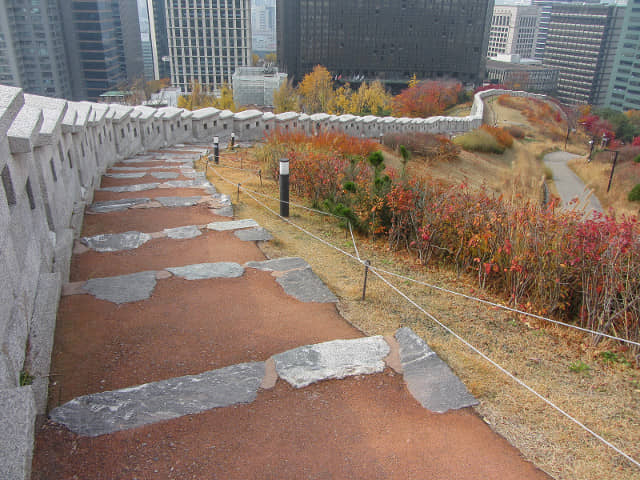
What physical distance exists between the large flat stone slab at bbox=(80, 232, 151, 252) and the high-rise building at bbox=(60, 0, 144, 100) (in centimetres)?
7879

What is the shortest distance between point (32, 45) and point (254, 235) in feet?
243

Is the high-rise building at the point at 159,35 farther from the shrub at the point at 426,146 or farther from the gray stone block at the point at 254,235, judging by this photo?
the gray stone block at the point at 254,235

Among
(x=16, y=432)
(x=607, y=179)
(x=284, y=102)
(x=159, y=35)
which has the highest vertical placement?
(x=159, y=35)

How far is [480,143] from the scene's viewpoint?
22219mm

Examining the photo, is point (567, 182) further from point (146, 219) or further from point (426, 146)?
point (146, 219)

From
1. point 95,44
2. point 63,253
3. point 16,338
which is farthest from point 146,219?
point 95,44

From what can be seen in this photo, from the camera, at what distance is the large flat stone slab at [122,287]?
404 centimetres

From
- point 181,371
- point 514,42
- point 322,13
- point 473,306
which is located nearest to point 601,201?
point 473,306

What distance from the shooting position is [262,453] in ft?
8.14

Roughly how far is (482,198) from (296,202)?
3.23m

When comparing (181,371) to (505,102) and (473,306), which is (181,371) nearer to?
(473,306)

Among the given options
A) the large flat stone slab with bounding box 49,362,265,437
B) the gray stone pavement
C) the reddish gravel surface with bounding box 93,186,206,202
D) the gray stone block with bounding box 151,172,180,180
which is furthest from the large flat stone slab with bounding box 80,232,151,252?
the gray stone block with bounding box 151,172,180,180

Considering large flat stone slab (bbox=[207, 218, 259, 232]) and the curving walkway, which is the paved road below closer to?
large flat stone slab (bbox=[207, 218, 259, 232])

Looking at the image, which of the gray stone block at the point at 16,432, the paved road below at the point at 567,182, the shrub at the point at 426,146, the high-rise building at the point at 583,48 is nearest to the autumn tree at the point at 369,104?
the paved road below at the point at 567,182
